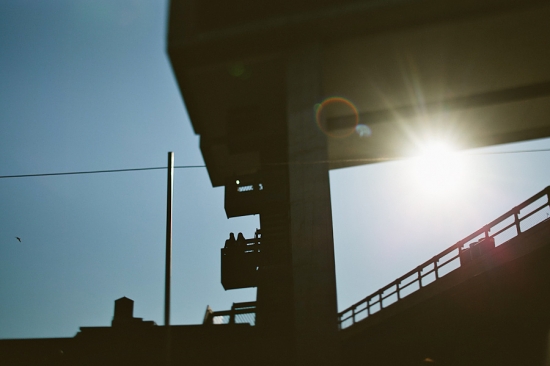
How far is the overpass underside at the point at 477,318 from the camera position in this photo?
14.6 metres

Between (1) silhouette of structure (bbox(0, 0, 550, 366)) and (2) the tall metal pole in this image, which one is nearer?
(2) the tall metal pole

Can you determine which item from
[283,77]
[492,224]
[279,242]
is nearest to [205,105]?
[283,77]

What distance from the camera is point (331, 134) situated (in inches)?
843

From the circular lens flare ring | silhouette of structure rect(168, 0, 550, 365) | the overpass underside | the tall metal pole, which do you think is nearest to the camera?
the tall metal pole

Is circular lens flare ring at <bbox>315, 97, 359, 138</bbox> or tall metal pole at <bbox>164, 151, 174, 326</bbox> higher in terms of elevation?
circular lens flare ring at <bbox>315, 97, 359, 138</bbox>

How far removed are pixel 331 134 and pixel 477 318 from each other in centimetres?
856

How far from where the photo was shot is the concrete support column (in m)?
12.6

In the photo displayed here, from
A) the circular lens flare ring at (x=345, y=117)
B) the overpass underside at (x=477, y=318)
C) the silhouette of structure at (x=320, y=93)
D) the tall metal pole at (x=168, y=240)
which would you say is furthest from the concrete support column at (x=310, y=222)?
the overpass underside at (x=477, y=318)

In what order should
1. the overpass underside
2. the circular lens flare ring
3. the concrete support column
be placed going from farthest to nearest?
the circular lens flare ring, the overpass underside, the concrete support column

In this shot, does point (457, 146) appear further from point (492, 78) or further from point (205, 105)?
point (205, 105)

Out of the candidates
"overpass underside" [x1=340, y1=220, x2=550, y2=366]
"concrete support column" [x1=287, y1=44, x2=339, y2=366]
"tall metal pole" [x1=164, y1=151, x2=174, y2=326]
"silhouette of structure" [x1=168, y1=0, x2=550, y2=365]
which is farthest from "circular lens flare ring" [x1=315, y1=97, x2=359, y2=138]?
"overpass underside" [x1=340, y1=220, x2=550, y2=366]

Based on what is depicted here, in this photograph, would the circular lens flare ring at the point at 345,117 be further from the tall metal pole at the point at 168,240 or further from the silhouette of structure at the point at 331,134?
the tall metal pole at the point at 168,240

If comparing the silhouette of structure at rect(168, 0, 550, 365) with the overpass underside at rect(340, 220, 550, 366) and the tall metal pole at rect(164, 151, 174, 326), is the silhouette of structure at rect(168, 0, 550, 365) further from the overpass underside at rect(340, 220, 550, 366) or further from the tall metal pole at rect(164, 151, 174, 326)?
the tall metal pole at rect(164, 151, 174, 326)

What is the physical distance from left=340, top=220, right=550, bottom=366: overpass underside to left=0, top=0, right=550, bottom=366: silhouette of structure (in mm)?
43
